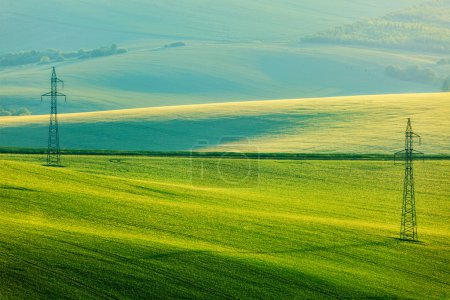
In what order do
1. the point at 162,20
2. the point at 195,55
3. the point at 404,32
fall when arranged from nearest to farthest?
the point at 195,55 < the point at 404,32 < the point at 162,20

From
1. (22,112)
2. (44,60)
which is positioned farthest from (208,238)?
(44,60)

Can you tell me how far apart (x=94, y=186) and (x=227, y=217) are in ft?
20.1

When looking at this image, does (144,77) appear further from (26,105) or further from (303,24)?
(303,24)

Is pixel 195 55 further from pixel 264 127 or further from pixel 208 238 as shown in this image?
pixel 208 238

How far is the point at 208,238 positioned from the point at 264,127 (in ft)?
110

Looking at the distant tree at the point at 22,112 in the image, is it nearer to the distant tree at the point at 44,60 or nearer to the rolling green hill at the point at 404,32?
the distant tree at the point at 44,60

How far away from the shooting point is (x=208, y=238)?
78.4ft

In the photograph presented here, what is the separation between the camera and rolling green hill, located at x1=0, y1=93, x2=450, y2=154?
160ft

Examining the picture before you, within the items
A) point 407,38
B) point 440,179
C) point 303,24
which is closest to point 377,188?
point 440,179

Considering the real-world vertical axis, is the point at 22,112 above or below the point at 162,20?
below

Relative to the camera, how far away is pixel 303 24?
146000 millimetres

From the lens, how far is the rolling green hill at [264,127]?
48.9 metres

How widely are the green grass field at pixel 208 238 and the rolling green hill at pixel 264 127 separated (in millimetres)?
12184

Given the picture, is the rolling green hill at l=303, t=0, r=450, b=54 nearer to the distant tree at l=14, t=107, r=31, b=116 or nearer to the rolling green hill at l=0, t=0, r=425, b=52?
the rolling green hill at l=0, t=0, r=425, b=52
